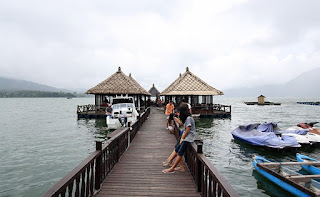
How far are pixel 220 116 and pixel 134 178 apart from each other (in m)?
23.7

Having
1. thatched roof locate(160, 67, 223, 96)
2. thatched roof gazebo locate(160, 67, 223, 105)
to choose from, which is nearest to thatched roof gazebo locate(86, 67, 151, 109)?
thatched roof gazebo locate(160, 67, 223, 105)

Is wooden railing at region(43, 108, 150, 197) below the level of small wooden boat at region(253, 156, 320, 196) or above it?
above

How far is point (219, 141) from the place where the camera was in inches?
568

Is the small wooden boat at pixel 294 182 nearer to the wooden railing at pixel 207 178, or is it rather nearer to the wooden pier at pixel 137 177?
the wooden pier at pixel 137 177

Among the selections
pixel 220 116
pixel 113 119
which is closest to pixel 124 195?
pixel 113 119

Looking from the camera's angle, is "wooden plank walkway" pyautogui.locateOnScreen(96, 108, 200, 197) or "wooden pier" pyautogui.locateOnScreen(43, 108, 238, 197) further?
"wooden plank walkway" pyautogui.locateOnScreen(96, 108, 200, 197)

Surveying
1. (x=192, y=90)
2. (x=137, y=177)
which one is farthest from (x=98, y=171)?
(x=192, y=90)

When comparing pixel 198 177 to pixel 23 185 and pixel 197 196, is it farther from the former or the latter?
pixel 23 185

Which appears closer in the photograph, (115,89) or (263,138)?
Result: (263,138)

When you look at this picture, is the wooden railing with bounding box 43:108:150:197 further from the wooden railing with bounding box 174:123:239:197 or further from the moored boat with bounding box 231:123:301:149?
the moored boat with bounding box 231:123:301:149

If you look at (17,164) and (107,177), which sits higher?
(107,177)

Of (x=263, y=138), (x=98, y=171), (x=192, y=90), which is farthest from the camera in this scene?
(x=192, y=90)

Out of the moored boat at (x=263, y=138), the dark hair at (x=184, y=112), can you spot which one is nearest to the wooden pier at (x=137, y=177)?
the dark hair at (x=184, y=112)

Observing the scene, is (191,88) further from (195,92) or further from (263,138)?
(263,138)
